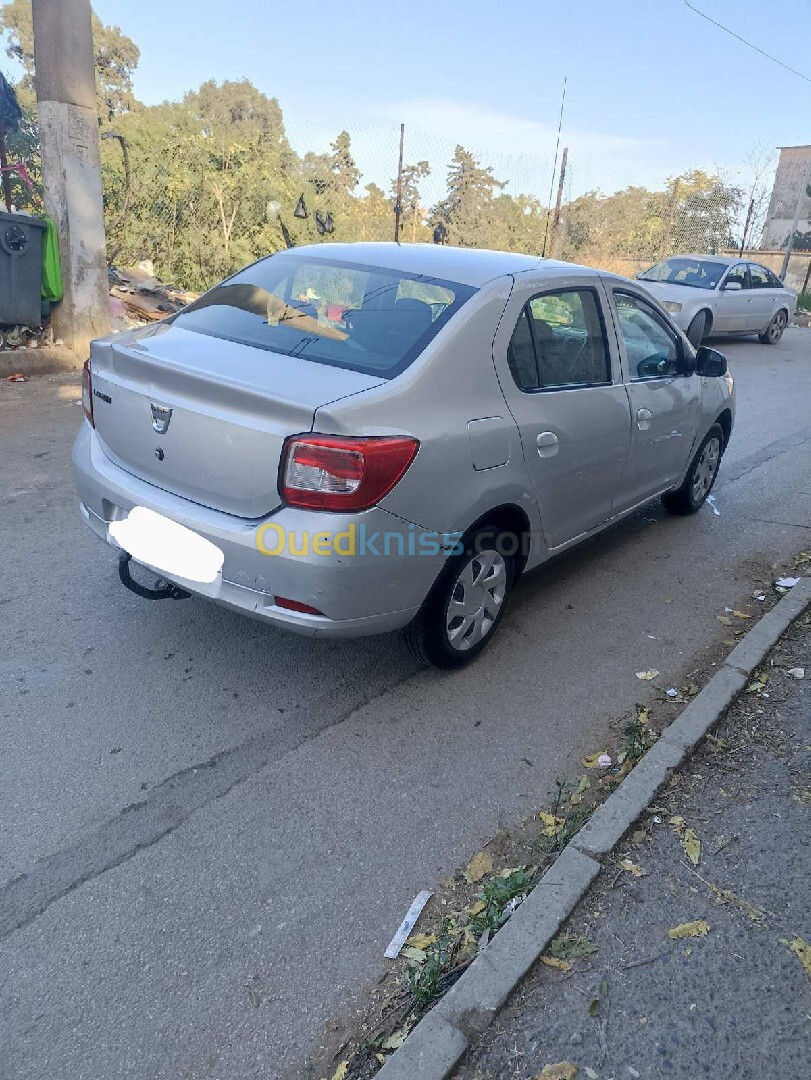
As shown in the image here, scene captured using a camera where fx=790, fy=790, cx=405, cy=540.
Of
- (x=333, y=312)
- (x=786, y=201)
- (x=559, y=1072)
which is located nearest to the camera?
(x=559, y=1072)

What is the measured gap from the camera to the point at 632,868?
2.43 metres

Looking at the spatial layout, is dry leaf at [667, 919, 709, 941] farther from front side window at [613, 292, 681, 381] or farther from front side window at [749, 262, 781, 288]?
front side window at [749, 262, 781, 288]

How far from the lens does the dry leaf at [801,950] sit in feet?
7.01

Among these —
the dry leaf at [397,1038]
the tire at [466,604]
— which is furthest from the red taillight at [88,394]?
the dry leaf at [397,1038]

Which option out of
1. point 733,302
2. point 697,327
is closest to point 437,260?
point 697,327

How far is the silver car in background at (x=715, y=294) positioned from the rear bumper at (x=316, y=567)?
1154cm

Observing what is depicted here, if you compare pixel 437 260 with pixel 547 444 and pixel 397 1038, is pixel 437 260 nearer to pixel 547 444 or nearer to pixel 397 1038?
pixel 547 444

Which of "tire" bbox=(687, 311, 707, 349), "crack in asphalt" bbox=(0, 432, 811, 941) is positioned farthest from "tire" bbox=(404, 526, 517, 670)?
"tire" bbox=(687, 311, 707, 349)

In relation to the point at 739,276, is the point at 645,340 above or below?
below

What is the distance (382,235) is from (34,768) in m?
16.9

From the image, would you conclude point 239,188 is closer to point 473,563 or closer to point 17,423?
point 17,423

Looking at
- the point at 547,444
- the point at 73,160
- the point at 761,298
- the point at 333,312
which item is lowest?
the point at 547,444

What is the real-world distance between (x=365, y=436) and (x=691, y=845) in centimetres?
170

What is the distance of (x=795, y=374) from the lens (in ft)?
41.6
